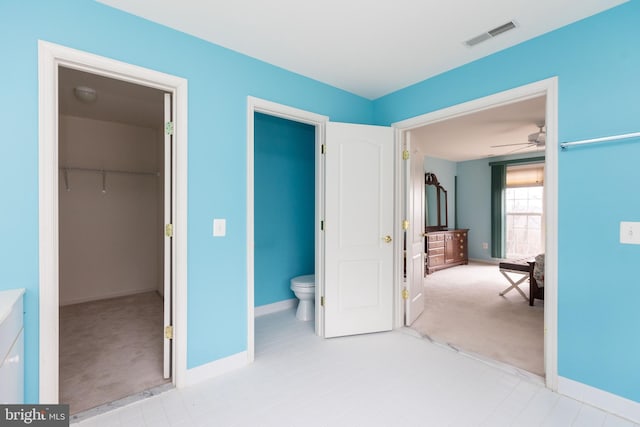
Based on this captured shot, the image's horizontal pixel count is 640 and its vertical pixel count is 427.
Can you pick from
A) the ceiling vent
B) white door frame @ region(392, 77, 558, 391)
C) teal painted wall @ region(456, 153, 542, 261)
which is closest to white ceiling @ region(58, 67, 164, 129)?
the ceiling vent

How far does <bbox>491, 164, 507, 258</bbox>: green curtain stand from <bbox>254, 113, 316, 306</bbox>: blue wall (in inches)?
187

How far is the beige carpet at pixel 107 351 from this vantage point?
79.4 inches

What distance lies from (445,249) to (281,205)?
13.3 ft

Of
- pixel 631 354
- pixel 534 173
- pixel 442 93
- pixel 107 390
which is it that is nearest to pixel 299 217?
pixel 442 93

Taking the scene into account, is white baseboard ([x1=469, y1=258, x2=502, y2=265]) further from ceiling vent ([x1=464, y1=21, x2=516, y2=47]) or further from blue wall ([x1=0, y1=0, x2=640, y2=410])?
ceiling vent ([x1=464, y1=21, x2=516, y2=47])

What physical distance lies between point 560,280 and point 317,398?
5.96ft

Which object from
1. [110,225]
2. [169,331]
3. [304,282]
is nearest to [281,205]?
[304,282]

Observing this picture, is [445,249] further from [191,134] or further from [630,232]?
[191,134]

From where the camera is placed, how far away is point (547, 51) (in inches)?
81.8

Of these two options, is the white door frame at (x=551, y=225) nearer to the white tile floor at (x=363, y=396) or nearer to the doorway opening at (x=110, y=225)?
the white tile floor at (x=363, y=396)

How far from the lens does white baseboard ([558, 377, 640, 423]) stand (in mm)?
1757

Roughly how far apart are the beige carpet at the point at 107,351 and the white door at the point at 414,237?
93.1 inches

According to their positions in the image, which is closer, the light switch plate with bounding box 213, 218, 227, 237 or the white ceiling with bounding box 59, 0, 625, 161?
the white ceiling with bounding box 59, 0, 625, 161

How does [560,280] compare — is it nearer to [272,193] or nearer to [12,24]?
[272,193]
